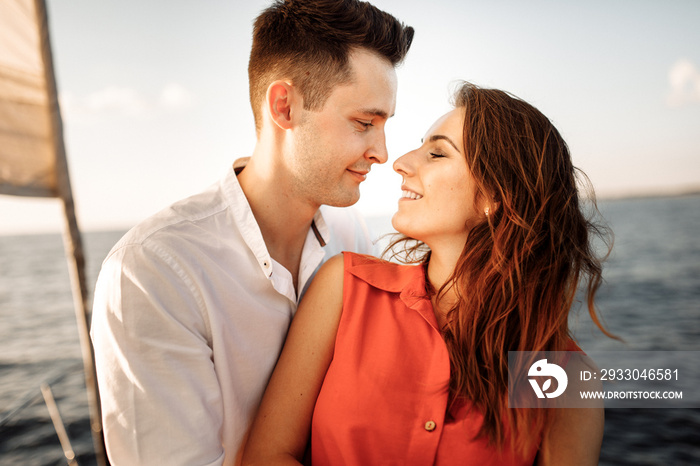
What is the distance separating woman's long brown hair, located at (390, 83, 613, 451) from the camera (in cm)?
183

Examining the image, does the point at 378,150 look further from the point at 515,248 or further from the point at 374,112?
the point at 515,248

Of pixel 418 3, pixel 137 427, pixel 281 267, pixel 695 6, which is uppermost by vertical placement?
pixel 695 6

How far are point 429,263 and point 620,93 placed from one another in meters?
33.5

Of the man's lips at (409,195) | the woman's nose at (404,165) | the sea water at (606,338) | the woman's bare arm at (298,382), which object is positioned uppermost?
the woman's nose at (404,165)

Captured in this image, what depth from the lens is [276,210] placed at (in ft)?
6.85

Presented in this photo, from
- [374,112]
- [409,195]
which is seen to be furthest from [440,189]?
[374,112]

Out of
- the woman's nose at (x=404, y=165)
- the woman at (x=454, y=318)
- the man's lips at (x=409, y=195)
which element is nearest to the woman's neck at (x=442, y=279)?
the woman at (x=454, y=318)

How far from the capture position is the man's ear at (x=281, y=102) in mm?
2180

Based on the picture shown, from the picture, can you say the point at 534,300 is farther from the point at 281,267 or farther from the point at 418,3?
the point at 418,3

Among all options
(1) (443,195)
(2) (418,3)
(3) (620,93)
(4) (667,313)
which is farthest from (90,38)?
(1) (443,195)

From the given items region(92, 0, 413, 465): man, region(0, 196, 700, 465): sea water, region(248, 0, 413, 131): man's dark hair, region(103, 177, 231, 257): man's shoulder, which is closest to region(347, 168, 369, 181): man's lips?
region(92, 0, 413, 465): man

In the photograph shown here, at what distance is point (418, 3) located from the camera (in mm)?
13133

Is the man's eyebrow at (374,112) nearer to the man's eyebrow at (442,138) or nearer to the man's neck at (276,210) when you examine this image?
the man's eyebrow at (442,138)

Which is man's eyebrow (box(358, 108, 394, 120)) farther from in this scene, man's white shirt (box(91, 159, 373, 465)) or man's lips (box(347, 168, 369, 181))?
man's white shirt (box(91, 159, 373, 465))
